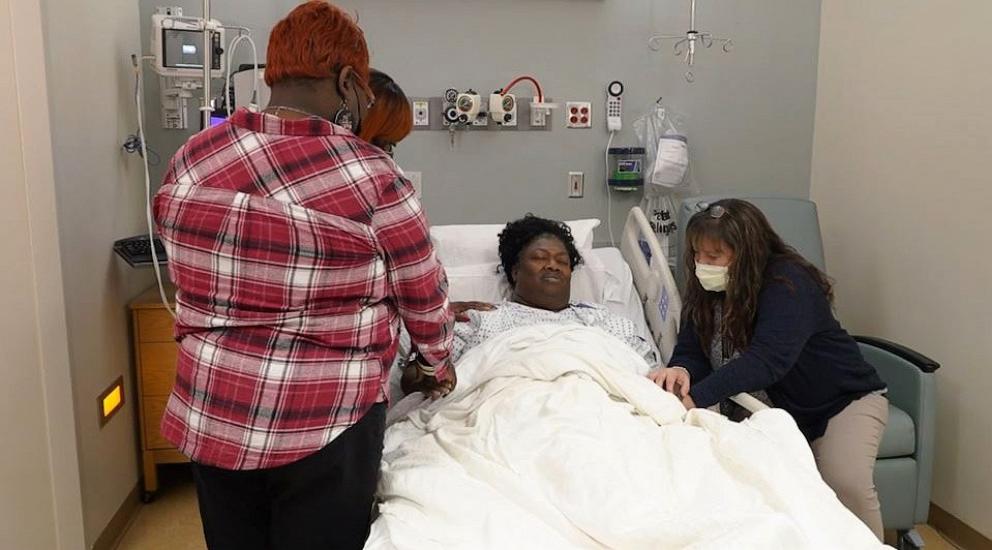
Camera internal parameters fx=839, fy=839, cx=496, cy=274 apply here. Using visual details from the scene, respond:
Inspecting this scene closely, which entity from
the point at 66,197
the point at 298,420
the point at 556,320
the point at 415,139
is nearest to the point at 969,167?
the point at 556,320

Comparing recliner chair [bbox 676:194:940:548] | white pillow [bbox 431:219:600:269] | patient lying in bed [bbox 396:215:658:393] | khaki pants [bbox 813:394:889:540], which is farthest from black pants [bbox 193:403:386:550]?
recliner chair [bbox 676:194:940:548]

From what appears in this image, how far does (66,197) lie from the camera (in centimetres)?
234

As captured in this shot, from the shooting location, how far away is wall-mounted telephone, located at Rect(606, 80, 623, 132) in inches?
138

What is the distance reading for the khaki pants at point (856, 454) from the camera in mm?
2250

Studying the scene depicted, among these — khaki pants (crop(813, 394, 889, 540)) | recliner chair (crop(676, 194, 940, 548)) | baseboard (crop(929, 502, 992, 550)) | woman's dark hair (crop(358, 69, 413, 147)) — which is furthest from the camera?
baseboard (crop(929, 502, 992, 550))

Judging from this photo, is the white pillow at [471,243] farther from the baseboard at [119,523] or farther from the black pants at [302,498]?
the black pants at [302,498]

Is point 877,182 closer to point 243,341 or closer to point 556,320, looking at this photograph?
point 556,320

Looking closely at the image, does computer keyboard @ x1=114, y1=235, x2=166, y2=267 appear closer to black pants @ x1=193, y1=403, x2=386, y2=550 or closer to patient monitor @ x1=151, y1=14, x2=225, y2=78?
patient monitor @ x1=151, y1=14, x2=225, y2=78

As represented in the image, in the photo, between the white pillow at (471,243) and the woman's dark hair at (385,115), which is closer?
the woman's dark hair at (385,115)

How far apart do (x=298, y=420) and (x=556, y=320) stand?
1.31 m

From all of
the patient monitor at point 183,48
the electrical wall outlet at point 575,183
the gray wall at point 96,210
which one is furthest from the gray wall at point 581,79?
the gray wall at point 96,210

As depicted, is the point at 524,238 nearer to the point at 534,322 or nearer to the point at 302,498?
the point at 534,322

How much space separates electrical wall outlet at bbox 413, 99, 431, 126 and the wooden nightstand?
4.03ft

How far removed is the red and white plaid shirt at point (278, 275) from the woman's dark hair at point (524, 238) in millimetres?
1396
